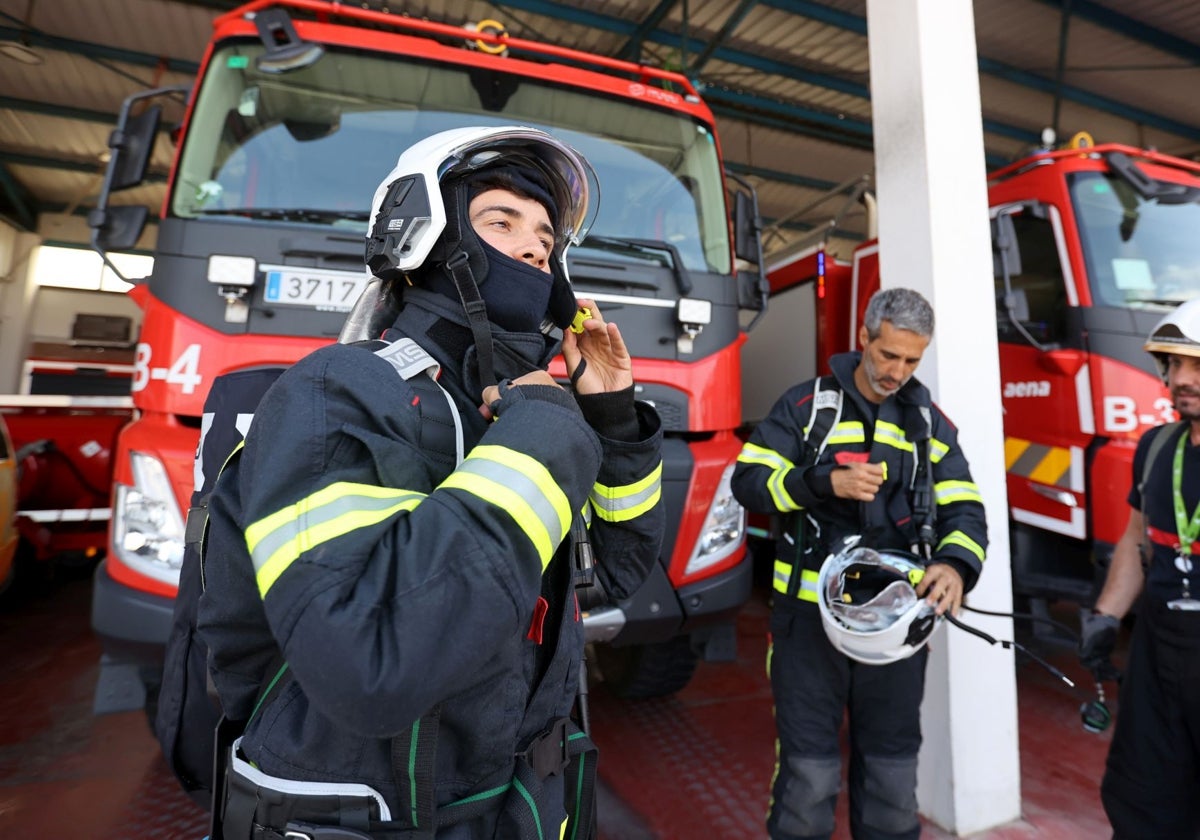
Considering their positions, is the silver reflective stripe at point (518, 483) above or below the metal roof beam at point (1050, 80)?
below

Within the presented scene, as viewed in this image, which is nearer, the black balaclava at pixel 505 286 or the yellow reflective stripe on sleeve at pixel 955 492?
the black balaclava at pixel 505 286

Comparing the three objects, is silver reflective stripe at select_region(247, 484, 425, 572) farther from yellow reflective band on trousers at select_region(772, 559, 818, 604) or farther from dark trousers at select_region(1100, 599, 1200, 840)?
dark trousers at select_region(1100, 599, 1200, 840)

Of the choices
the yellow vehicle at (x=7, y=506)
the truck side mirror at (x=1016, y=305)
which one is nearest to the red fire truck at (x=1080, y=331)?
the truck side mirror at (x=1016, y=305)

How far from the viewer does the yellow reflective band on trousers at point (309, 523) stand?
76 centimetres

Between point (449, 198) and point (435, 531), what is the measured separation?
0.61 meters

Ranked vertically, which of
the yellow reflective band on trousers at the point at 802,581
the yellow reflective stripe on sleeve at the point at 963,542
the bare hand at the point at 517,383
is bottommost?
the yellow reflective band on trousers at the point at 802,581

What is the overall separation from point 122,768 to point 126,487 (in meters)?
1.44

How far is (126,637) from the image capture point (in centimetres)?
201

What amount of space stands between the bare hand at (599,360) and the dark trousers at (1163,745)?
1.86 m

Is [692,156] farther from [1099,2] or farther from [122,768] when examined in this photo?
[1099,2]

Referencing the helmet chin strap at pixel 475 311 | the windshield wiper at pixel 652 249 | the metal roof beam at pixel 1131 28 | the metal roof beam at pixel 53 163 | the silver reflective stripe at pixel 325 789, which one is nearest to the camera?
the silver reflective stripe at pixel 325 789

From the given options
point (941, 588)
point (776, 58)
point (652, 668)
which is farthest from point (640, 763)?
point (776, 58)

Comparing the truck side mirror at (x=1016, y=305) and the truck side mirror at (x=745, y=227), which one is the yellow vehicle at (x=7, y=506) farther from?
the truck side mirror at (x=1016, y=305)

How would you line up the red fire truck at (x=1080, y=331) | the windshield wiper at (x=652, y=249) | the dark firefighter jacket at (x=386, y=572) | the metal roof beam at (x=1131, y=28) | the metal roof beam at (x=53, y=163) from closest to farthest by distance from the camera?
the dark firefighter jacket at (x=386, y=572), the windshield wiper at (x=652, y=249), the red fire truck at (x=1080, y=331), the metal roof beam at (x=1131, y=28), the metal roof beam at (x=53, y=163)
